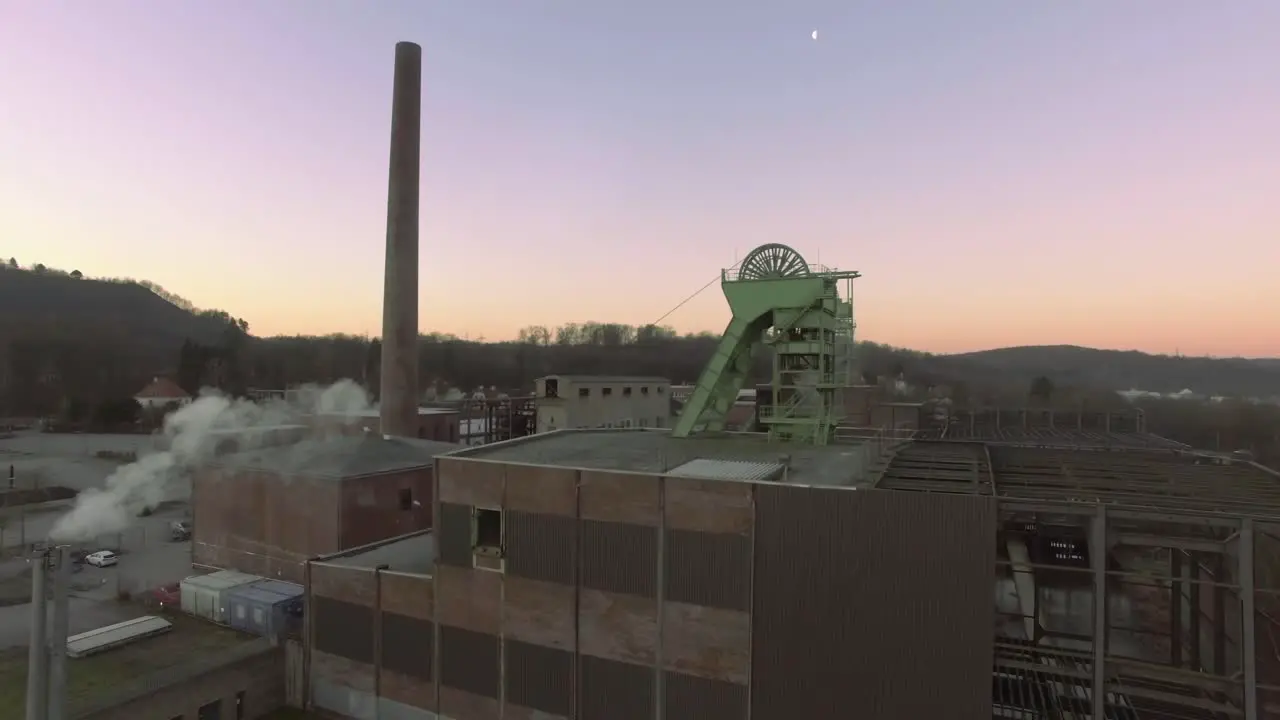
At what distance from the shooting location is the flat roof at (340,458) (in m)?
30.1

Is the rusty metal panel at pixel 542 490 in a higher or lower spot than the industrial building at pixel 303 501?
higher

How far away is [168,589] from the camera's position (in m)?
30.1

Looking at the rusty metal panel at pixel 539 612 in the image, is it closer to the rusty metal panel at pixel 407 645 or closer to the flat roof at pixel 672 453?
the rusty metal panel at pixel 407 645

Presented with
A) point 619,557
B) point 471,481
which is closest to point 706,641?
point 619,557

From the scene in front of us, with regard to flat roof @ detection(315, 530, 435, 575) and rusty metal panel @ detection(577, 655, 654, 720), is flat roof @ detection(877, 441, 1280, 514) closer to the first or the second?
rusty metal panel @ detection(577, 655, 654, 720)

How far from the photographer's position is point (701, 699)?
A: 15.5m

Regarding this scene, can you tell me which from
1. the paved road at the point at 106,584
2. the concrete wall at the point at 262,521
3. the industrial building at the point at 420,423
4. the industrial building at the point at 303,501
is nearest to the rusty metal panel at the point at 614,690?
the industrial building at the point at 303,501

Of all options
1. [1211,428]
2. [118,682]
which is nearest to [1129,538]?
[118,682]

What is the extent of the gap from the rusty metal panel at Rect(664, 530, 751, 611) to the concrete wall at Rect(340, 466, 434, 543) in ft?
61.4

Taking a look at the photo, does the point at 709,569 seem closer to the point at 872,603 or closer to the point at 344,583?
the point at 872,603

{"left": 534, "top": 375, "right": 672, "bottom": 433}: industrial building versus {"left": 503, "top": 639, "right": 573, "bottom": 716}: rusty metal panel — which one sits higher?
{"left": 534, "top": 375, "right": 672, "bottom": 433}: industrial building

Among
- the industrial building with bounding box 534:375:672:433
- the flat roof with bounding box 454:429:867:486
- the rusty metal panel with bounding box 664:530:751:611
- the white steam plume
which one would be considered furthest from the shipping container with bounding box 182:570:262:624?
the rusty metal panel with bounding box 664:530:751:611

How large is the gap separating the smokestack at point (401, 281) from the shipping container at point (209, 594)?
11762mm

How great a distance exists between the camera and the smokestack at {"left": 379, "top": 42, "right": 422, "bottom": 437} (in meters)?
38.8
